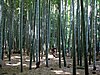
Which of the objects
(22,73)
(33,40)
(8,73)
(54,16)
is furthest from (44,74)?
(54,16)

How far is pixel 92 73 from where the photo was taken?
371 inches

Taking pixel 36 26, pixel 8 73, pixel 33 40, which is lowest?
pixel 8 73

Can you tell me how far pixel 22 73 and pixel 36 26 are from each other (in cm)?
250

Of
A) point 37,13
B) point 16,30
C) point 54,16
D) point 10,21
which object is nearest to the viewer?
point 37,13

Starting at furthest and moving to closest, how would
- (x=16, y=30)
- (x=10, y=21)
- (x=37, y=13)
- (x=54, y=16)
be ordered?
(x=54, y=16), (x=16, y=30), (x=10, y=21), (x=37, y=13)

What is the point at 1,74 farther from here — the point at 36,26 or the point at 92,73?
the point at 92,73

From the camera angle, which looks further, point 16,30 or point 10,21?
point 16,30

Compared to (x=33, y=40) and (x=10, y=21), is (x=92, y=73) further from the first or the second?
(x=10, y=21)

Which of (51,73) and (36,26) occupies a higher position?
(36,26)

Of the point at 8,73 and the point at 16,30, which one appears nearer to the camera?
the point at 8,73

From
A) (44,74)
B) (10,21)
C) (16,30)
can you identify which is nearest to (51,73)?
(44,74)

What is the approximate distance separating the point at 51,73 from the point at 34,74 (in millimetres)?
691

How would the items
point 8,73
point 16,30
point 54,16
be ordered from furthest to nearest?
point 54,16
point 16,30
point 8,73

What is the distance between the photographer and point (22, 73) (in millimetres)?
9391
